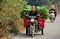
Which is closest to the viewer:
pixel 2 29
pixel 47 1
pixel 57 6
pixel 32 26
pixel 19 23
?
pixel 2 29

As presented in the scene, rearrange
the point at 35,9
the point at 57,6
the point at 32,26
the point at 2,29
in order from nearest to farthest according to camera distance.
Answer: the point at 2,29
the point at 32,26
the point at 35,9
the point at 57,6

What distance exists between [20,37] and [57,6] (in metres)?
44.4

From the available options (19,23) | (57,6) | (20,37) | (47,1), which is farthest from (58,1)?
(20,37)

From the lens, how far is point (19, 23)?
20.1 meters

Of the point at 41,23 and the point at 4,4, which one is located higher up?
the point at 4,4

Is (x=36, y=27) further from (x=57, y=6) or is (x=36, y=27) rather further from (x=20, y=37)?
(x=57, y=6)

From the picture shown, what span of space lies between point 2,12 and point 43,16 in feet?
8.14

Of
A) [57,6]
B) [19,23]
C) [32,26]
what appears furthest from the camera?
[57,6]

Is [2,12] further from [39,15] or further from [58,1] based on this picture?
[58,1]

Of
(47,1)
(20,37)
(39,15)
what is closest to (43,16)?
(39,15)

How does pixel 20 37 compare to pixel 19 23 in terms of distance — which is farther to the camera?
pixel 19 23

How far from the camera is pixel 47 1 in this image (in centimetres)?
5172

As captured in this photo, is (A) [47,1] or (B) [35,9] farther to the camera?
(A) [47,1]

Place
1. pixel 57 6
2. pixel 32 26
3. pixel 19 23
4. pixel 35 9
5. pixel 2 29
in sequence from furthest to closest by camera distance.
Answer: pixel 57 6 → pixel 19 23 → pixel 35 9 → pixel 32 26 → pixel 2 29
